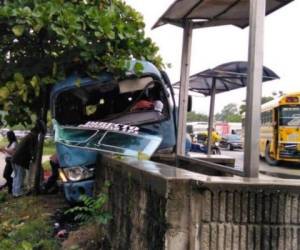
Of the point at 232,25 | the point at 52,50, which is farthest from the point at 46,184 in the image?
the point at 232,25

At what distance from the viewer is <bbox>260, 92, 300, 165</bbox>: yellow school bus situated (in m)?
21.2

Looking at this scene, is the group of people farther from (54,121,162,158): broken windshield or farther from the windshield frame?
the windshield frame

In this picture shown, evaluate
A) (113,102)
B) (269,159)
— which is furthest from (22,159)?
(269,159)

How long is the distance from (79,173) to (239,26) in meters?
3.11

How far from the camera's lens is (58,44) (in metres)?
9.09

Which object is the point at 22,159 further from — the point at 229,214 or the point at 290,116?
the point at 290,116

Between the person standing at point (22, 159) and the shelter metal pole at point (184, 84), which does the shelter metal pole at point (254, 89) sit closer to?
the shelter metal pole at point (184, 84)

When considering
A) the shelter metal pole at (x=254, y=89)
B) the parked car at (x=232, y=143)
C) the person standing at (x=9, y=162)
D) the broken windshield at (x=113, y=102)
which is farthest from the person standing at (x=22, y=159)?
the parked car at (x=232, y=143)

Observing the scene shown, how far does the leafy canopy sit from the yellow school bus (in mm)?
12750

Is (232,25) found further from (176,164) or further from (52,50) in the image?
(52,50)

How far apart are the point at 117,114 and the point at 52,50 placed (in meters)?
2.08

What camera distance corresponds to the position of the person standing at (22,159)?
36.2ft

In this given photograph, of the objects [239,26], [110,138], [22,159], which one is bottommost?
[22,159]

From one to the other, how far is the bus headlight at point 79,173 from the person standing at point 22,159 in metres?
3.95
